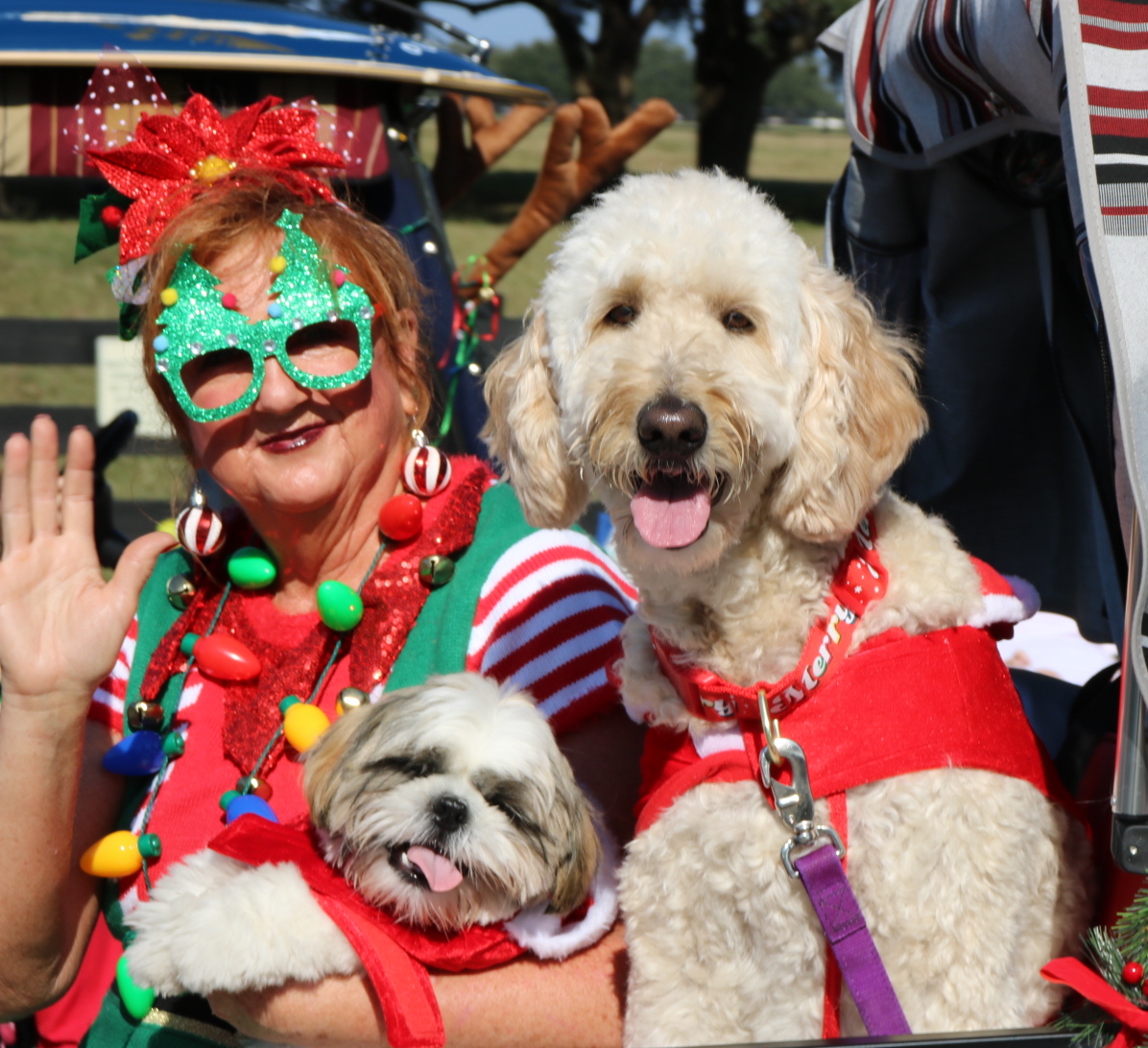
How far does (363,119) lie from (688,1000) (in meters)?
2.99

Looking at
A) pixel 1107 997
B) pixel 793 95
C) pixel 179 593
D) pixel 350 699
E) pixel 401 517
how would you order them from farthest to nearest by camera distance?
pixel 793 95 < pixel 179 593 < pixel 401 517 < pixel 350 699 < pixel 1107 997

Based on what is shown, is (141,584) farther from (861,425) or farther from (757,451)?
(861,425)

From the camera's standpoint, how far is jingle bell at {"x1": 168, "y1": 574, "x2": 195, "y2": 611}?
2416 mm

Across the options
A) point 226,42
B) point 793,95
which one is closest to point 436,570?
point 226,42

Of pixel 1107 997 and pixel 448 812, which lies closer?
pixel 1107 997

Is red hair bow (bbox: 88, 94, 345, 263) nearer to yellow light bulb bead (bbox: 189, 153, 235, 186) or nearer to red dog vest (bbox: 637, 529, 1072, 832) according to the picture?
yellow light bulb bead (bbox: 189, 153, 235, 186)

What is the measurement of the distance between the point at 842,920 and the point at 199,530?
1.47m

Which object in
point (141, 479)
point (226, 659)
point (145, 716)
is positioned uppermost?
point (226, 659)

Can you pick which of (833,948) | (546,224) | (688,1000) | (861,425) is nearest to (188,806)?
(688,1000)

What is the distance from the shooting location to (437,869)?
1.67 m

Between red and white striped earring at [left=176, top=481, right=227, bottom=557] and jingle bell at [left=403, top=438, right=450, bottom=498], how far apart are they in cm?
41

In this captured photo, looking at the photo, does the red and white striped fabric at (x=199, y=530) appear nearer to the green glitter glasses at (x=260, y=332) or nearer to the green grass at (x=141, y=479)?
the green glitter glasses at (x=260, y=332)

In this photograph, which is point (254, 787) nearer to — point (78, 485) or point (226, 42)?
point (78, 485)

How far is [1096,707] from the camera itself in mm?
1979
